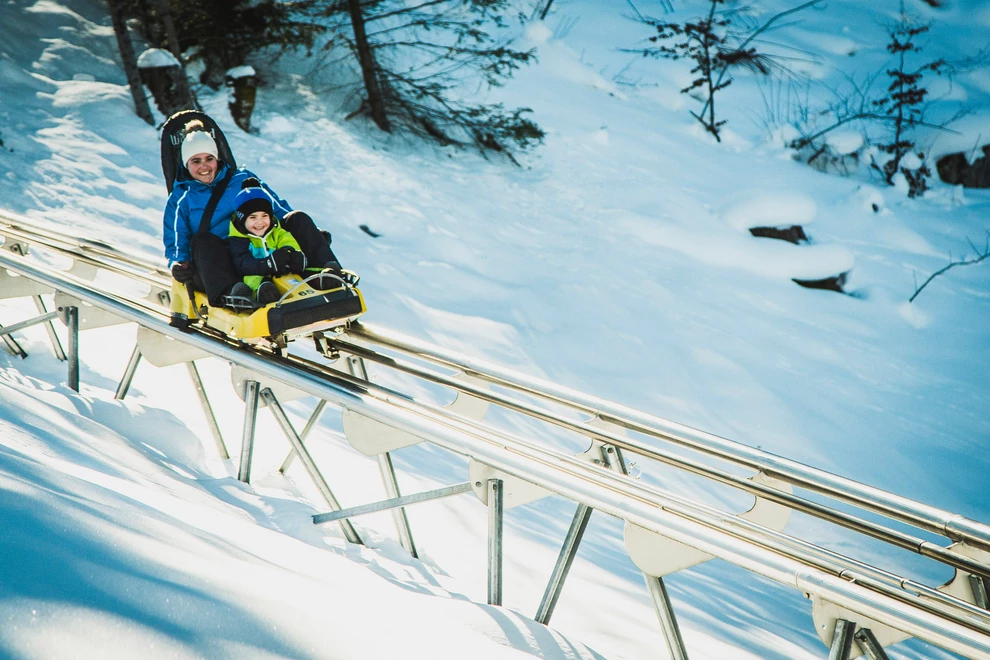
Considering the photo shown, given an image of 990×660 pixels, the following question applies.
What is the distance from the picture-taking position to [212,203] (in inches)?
147

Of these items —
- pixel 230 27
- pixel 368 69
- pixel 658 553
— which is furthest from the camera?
pixel 368 69

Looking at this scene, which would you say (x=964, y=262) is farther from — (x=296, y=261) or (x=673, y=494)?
(x=296, y=261)

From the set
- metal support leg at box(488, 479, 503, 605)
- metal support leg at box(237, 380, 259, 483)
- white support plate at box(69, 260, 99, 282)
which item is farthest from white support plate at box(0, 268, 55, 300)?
metal support leg at box(488, 479, 503, 605)

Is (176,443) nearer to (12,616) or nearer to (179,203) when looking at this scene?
(179,203)

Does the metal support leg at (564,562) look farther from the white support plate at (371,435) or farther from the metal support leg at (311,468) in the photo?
the metal support leg at (311,468)

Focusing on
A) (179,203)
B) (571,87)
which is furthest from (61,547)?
(571,87)

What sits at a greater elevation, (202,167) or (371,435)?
(202,167)

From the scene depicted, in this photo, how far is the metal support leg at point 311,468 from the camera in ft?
9.31

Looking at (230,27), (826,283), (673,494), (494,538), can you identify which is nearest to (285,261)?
(494,538)

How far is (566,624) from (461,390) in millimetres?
1128

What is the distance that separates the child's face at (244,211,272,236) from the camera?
350 centimetres

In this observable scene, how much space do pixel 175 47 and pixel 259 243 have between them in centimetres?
837

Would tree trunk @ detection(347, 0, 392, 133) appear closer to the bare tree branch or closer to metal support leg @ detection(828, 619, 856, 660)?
the bare tree branch

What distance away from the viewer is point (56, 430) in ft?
9.23
